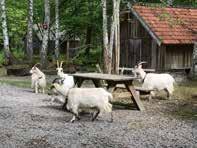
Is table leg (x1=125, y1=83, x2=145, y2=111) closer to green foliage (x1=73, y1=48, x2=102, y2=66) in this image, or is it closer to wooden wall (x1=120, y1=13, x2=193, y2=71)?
wooden wall (x1=120, y1=13, x2=193, y2=71)

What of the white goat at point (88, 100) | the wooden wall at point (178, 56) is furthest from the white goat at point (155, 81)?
the wooden wall at point (178, 56)

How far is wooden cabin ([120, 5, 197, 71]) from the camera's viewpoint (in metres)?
23.7

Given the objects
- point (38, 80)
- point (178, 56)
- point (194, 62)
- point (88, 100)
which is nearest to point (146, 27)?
point (178, 56)

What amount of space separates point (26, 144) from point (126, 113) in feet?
14.9

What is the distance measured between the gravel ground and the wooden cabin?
380 inches

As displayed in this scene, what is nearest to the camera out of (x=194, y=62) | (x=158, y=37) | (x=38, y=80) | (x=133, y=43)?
(x=38, y=80)

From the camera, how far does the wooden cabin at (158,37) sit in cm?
2372

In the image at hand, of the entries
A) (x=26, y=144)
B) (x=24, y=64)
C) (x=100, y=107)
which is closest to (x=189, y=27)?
(x=24, y=64)

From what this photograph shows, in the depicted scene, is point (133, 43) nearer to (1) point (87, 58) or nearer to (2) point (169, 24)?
(2) point (169, 24)

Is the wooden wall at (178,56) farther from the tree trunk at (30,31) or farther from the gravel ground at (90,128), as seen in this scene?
→ the gravel ground at (90,128)

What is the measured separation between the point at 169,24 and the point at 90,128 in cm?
1431

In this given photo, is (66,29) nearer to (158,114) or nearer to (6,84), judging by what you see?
(6,84)

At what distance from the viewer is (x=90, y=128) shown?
10.7 m

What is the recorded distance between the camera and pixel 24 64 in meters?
28.3
